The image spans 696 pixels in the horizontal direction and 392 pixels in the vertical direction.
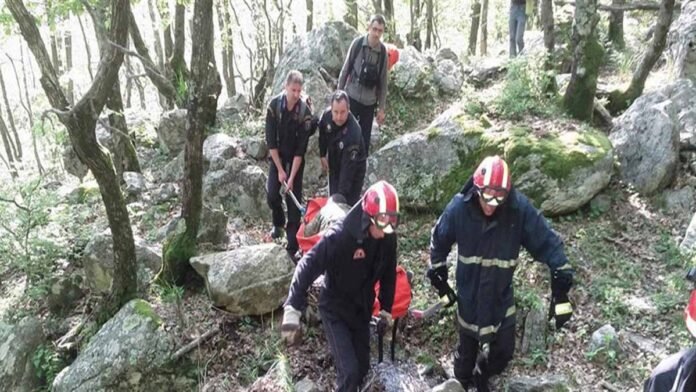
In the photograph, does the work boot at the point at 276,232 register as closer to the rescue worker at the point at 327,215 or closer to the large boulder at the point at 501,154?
the large boulder at the point at 501,154

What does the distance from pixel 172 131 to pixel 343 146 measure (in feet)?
25.8

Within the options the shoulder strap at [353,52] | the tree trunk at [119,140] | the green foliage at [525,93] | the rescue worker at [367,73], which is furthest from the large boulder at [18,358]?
the green foliage at [525,93]

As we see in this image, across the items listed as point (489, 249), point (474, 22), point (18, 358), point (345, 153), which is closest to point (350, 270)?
point (489, 249)

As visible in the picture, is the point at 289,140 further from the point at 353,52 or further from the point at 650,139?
the point at 650,139

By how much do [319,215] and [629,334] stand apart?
359 centimetres

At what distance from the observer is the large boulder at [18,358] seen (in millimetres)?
7141

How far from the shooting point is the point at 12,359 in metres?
7.15

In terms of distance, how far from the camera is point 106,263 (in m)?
7.94

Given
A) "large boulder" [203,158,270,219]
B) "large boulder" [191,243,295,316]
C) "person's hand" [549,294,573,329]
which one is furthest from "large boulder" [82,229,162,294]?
"person's hand" [549,294,573,329]

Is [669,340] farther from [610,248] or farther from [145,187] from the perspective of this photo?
[145,187]

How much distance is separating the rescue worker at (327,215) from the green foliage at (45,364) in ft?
13.1

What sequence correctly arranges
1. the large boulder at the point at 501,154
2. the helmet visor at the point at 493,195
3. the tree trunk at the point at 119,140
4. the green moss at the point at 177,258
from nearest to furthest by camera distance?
the helmet visor at the point at 493,195, the green moss at the point at 177,258, the large boulder at the point at 501,154, the tree trunk at the point at 119,140

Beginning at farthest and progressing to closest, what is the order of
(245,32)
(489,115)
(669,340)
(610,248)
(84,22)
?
(84,22) < (245,32) < (489,115) < (610,248) < (669,340)

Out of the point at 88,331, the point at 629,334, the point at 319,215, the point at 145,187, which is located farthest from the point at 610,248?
the point at 145,187
